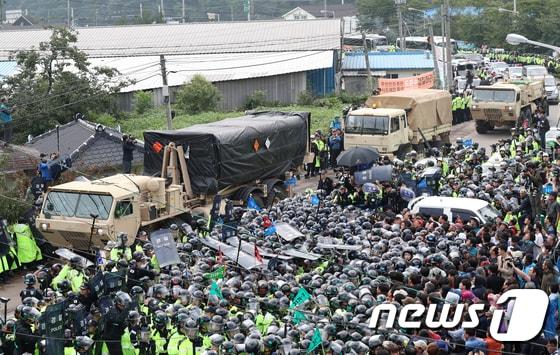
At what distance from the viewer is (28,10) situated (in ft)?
468

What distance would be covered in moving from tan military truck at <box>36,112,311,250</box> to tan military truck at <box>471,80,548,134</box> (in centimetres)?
1183

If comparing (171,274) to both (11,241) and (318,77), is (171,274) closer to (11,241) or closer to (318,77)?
(11,241)

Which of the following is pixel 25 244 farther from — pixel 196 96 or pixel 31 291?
pixel 196 96

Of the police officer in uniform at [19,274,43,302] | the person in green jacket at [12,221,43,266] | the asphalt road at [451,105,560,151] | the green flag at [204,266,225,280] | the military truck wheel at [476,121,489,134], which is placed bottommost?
the asphalt road at [451,105,560,151]

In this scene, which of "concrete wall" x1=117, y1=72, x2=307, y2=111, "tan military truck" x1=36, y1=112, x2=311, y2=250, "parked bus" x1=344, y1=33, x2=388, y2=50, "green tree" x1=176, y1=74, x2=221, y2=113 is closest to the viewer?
"tan military truck" x1=36, y1=112, x2=311, y2=250

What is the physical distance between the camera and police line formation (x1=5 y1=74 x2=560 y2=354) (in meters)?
11.9

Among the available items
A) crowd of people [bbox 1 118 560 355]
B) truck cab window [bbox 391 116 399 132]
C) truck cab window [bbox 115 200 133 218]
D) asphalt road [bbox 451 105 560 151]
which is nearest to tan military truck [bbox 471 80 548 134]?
asphalt road [bbox 451 105 560 151]

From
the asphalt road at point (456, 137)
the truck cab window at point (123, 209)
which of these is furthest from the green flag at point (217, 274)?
the asphalt road at point (456, 137)

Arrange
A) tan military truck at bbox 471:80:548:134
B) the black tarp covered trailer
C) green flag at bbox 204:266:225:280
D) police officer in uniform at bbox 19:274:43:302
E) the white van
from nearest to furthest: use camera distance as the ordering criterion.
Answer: police officer in uniform at bbox 19:274:43:302 → green flag at bbox 204:266:225:280 → the white van → the black tarp covered trailer → tan military truck at bbox 471:80:548:134

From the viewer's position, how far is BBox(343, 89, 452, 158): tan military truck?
28.6 meters

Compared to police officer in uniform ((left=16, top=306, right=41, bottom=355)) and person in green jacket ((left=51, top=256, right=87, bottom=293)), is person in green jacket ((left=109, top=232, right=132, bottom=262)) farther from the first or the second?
police officer in uniform ((left=16, top=306, right=41, bottom=355))

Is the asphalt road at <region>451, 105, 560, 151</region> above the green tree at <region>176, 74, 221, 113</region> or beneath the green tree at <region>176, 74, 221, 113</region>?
beneath

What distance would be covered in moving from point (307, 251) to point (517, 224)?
5119 mm

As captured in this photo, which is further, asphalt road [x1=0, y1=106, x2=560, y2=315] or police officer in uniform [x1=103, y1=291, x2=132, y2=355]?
asphalt road [x1=0, y1=106, x2=560, y2=315]
